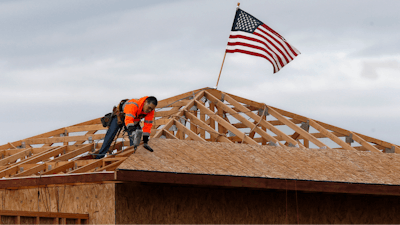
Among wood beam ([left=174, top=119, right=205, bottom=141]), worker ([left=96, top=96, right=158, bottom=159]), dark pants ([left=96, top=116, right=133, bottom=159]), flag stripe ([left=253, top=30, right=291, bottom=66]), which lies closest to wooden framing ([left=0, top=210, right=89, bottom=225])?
worker ([left=96, top=96, right=158, bottom=159])

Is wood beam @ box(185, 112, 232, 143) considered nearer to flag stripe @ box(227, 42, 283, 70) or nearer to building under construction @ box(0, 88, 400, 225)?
building under construction @ box(0, 88, 400, 225)

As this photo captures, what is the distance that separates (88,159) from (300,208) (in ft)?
19.2

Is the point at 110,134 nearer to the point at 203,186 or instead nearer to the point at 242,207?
the point at 203,186

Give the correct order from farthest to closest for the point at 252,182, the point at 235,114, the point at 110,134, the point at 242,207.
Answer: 1. the point at 235,114
2. the point at 110,134
3. the point at 242,207
4. the point at 252,182

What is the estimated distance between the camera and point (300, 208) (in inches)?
508

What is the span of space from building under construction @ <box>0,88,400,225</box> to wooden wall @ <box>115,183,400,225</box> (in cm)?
2

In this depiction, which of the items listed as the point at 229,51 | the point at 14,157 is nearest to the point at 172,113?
the point at 229,51

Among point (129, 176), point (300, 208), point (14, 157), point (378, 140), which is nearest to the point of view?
point (129, 176)

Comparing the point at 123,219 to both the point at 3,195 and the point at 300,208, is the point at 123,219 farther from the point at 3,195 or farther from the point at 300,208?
the point at 300,208

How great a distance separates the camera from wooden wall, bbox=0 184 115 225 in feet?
36.9

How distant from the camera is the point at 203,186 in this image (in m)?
11.8

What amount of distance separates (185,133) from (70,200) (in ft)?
12.0

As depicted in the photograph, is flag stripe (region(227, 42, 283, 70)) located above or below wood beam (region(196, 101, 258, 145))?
above

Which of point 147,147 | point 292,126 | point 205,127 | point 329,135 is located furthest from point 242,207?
point 329,135
